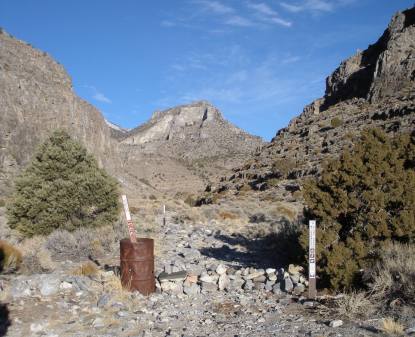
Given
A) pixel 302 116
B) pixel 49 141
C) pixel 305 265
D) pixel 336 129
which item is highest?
pixel 302 116

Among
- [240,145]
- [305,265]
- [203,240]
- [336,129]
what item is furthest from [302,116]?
[305,265]

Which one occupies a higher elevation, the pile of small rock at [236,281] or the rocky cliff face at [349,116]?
the rocky cliff face at [349,116]

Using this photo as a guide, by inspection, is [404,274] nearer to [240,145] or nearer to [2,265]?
[2,265]

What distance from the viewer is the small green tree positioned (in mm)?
14844

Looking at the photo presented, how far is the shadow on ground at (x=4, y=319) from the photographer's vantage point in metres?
6.34

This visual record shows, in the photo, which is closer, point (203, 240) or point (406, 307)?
point (406, 307)

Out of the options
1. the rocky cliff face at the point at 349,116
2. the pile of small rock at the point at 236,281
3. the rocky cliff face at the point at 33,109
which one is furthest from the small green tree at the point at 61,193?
the rocky cliff face at the point at 33,109

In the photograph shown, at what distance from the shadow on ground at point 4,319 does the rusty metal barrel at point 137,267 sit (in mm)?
2130

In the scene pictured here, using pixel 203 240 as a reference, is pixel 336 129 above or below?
above

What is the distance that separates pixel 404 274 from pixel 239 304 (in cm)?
274

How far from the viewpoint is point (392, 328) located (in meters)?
5.35

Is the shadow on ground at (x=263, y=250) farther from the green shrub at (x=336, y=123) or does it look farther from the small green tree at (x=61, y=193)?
the green shrub at (x=336, y=123)

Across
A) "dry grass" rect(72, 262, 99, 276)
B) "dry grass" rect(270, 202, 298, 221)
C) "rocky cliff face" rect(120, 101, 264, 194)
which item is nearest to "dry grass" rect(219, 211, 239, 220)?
"dry grass" rect(270, 202, 298, 221)

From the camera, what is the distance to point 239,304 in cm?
773
